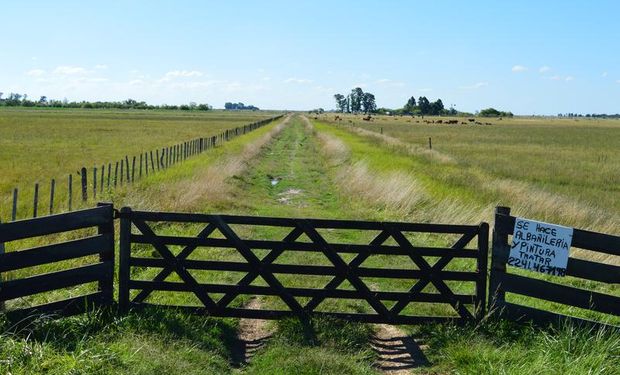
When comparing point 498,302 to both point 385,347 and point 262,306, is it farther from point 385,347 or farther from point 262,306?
point 262,306

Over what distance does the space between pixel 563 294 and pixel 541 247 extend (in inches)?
24.9

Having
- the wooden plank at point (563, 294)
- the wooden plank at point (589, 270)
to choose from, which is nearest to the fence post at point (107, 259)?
the wooden plank at point (563, 294)

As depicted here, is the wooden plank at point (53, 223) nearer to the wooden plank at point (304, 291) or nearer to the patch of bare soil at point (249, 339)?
the wooden plank at point (304, 291)

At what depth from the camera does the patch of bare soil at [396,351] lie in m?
5.97

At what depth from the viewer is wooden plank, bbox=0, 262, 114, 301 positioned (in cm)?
604

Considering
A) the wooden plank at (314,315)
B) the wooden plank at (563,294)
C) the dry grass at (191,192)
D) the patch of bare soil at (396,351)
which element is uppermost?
the wooden plank at (563,294)

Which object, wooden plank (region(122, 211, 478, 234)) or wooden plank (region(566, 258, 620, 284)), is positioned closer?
wooden plank (region(566, 258, 620, 284))

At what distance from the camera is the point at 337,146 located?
34438 millimetres

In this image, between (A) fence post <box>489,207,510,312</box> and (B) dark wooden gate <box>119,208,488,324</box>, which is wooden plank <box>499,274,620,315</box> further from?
(B) dark wooden gate <box>119,208,488,324</box>

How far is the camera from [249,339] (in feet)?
21.7

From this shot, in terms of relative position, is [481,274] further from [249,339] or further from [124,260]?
[124,260]

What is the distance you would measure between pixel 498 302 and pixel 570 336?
104cm

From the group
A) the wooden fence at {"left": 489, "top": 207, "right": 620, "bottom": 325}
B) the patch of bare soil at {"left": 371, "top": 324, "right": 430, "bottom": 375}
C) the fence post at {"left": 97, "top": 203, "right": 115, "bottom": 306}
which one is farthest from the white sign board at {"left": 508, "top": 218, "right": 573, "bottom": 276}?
the fence post at {"left": 97, "top": 203, "right": 115, "bottom": 306}

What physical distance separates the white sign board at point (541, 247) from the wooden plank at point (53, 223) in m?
4.93
